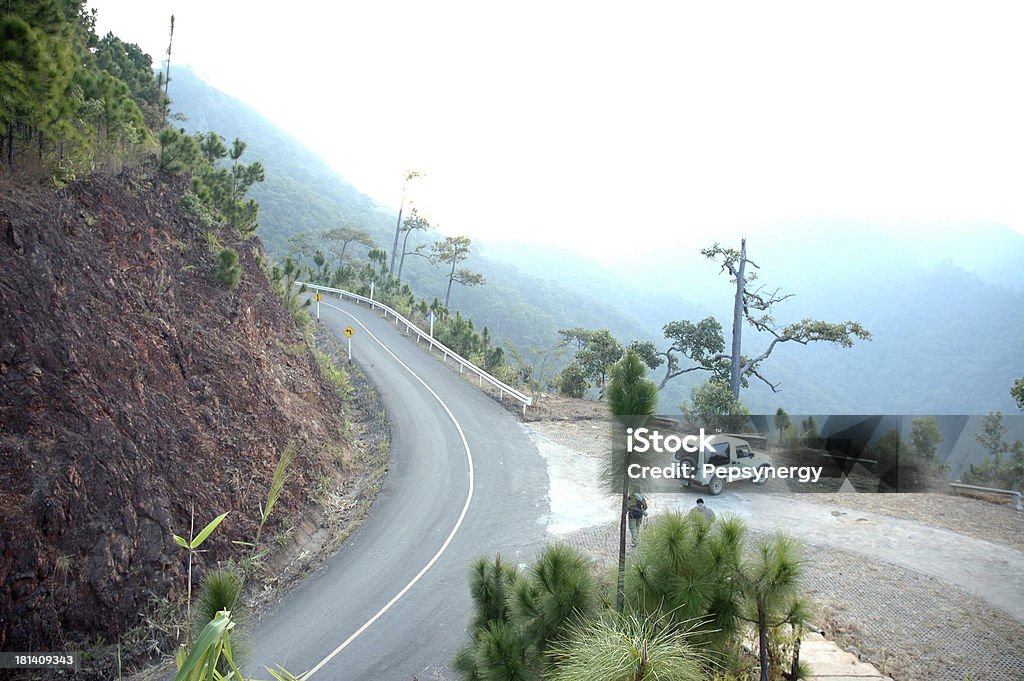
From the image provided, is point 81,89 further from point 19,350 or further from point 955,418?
point 955,418

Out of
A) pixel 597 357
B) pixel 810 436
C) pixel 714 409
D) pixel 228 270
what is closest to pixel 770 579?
pixel 810 436

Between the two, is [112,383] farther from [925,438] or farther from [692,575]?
[925,438]

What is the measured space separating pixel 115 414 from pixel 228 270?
20.9ft

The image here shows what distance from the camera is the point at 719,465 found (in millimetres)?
15328

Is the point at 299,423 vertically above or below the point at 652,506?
above

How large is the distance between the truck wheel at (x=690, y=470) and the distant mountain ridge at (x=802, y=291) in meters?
38.9

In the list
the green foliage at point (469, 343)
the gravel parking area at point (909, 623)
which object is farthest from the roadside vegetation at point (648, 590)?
the green foliage at point (469, 343)

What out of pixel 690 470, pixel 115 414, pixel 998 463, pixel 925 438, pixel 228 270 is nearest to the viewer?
pixel 115 414

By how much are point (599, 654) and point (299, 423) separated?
13603 millimetres

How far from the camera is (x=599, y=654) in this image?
3.32 m

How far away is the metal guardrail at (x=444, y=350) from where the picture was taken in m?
23.1

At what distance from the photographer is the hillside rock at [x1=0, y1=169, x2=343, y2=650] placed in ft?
27.5

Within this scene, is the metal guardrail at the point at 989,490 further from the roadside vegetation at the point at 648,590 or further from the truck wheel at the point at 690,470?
the roadside vegetation at the point at 648,590

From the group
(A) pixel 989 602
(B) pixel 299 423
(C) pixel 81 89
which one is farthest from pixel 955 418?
(C) pixel 81 89
